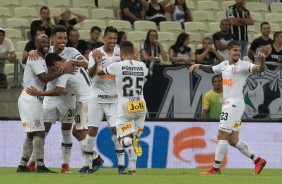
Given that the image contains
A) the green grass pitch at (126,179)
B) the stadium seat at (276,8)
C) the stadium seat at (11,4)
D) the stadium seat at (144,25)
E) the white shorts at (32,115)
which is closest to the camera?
the green grass pitch at (126,179)

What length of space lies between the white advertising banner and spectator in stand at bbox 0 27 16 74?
4.30 ft

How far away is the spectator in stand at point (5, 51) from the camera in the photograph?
24781mm

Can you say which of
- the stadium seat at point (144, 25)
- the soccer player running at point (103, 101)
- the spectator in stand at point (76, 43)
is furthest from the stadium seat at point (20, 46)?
the soccer player running at point (103, 101)

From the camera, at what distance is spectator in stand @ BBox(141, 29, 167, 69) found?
84.2 feet

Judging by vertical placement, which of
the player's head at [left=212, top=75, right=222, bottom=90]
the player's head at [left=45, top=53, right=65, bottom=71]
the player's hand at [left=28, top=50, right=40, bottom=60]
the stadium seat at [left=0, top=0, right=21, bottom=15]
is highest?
the stadium seat at [left=0, top=0, right=21, bottom=15]

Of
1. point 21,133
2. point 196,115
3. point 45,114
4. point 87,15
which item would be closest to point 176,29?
point 87,15

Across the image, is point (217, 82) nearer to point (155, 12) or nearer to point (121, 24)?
point (121, 24)

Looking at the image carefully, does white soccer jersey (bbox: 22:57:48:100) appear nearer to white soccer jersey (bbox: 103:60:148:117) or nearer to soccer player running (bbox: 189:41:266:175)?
white soccer jersey (bbox: 103:60:148:117)

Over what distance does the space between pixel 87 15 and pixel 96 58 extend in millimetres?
8815

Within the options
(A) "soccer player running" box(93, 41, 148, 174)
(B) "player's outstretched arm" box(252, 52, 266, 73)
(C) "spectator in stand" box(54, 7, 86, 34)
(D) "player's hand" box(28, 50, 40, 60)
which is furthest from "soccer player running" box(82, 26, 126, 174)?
(C) "spectator in stand" box(54, 7, 86, 34)

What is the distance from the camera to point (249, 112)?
25.6 m

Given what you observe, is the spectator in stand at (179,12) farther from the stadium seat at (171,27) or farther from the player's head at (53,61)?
the player's head at (53,61)

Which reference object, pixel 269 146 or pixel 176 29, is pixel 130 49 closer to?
pixel 269 146

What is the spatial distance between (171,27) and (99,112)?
8.72m
